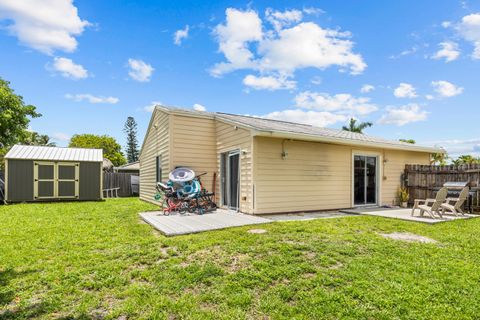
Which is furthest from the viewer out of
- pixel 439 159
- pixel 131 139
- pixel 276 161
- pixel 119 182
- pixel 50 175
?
pixel 131 139

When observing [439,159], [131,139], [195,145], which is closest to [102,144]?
[131,139]

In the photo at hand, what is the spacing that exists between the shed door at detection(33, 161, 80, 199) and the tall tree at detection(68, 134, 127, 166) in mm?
29247

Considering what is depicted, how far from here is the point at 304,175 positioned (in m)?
8.62

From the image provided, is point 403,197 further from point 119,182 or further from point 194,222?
point 119,182

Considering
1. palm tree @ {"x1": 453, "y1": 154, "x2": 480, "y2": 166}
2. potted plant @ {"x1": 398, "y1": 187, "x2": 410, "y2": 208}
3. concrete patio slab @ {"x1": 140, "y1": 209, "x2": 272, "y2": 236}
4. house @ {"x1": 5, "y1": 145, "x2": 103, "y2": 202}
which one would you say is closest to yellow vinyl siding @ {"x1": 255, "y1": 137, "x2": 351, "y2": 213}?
concrete patio slab @ {"x1": 140, "y1": 209, "x2": 272, "y2": 236}

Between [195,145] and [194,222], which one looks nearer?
[194,222]

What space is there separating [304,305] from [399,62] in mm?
11579

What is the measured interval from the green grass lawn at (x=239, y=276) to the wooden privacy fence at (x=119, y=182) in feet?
39.6

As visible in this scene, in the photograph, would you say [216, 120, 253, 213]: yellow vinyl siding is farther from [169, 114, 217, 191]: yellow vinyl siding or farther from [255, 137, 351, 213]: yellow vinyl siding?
[169, 114, 217, 191]: yellow vinyl siding

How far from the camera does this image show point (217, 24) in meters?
10.4

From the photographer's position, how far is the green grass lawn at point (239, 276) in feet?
8.59

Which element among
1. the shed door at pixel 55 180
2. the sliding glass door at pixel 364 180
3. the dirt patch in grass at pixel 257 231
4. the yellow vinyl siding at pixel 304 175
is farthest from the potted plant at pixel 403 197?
the shed door at pixel 55 180

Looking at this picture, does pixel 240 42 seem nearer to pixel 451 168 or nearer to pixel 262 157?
pixel 262 157

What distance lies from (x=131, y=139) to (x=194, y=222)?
4480 cm
